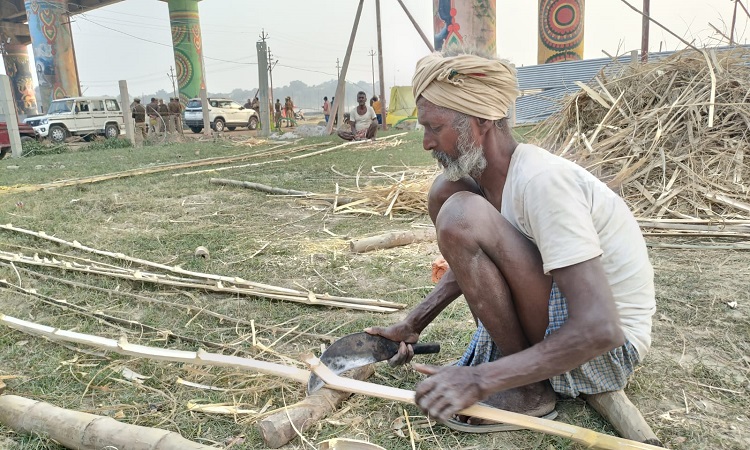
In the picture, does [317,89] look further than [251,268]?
Yes

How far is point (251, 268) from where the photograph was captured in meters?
3.54

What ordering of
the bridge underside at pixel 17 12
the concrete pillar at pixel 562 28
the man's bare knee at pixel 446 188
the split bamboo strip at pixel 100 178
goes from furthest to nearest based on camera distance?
the bridge underside at pixel 17 12 → the concrete pillar at pixel 562 28 → the split bamboo strip at pixel 100 178 → the man's bare knee at pixel 446 188

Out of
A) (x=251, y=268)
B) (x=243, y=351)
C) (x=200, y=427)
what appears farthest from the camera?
(x=251, y=268)

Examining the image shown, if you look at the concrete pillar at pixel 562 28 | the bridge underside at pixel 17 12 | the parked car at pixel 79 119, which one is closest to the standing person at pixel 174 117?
the parked car at pixel 79 119

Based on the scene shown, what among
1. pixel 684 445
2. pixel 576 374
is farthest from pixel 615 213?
pixel 684 445

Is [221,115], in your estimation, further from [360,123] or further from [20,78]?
[20,78]

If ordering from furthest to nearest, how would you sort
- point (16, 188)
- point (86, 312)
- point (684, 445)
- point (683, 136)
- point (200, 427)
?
point (16, 188), point (683, 136), point (86, 312), point (200, 427), point (684, 445)

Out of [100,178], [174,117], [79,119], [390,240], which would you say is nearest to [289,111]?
[174,117]

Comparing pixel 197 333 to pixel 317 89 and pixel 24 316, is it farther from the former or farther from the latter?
pixel 317 89

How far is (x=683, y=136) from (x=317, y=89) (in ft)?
575

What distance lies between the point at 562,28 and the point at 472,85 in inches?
754

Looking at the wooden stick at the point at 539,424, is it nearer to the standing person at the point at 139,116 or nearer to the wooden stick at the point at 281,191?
the wooden stick at the point at 281,191

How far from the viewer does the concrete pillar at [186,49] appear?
1112 inches

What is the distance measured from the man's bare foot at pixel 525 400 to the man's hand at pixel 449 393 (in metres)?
0.31
